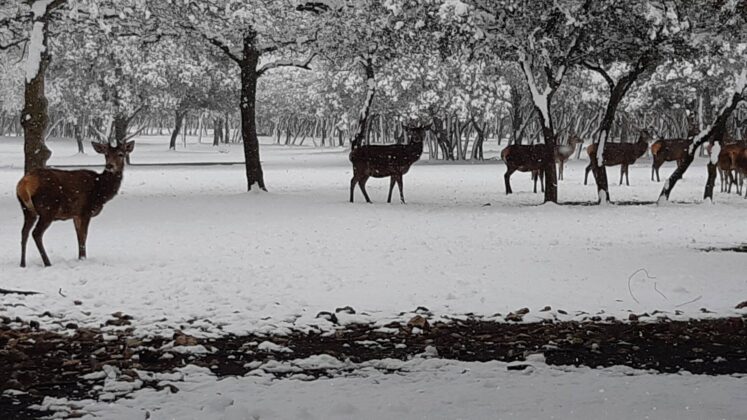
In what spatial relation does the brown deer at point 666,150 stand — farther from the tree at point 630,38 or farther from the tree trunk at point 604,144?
the tree trunk at point 604,144

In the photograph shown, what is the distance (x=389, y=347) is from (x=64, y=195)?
552 centimetres

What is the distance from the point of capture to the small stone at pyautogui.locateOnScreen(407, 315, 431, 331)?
6734 millimetres

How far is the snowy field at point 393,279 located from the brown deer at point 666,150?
25.5ft

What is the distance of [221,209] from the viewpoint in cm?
1762

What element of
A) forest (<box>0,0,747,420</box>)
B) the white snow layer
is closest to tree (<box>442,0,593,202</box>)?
forest (<box>0,0,747,420</box>)

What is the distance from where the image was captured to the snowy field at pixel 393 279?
4723 millimetres

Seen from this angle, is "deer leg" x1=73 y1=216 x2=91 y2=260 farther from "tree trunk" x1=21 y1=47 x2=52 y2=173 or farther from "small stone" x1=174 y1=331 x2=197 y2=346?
"small stone" x1=174 y1=331 x2=197 y2=346

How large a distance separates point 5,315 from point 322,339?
2.99 m

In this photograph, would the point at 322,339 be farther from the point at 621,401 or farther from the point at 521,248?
the point at 521,248

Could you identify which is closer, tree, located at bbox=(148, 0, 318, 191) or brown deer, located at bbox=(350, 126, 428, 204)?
tree, located at bbox=(148, 0, 318, 191)

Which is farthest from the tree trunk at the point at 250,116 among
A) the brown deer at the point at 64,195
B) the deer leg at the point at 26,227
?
the deer leg at the point at 26,227

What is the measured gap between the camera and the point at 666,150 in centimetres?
2866

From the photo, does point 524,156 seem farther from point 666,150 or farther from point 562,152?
point 666,150

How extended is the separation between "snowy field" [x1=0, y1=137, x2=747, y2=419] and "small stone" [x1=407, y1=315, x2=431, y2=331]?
312mm
